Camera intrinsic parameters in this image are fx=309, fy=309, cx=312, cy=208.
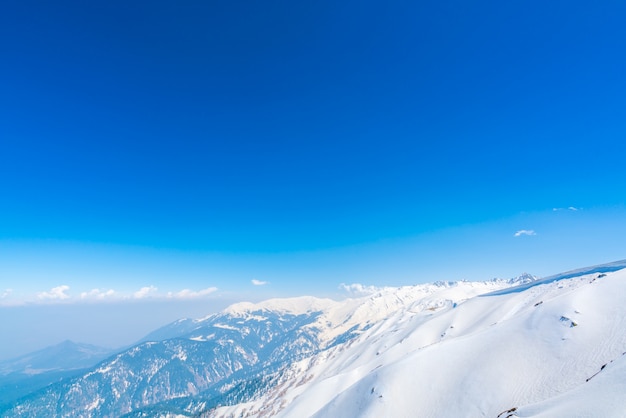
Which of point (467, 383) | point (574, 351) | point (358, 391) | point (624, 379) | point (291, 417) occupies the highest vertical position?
point (624, 379)

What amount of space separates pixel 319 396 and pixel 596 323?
9725 cm

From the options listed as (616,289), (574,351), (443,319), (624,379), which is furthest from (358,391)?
(443,319)

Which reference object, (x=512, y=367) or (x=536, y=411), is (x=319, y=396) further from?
(x=536, y=411)

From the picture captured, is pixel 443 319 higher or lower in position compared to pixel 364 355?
higher

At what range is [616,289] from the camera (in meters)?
71.7

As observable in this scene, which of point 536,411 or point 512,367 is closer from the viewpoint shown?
point 536,411

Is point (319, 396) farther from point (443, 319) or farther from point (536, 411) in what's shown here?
point (536, 411)

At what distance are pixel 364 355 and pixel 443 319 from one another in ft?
191

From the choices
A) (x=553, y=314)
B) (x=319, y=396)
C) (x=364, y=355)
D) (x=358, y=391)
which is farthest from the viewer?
(x=364, y=355)

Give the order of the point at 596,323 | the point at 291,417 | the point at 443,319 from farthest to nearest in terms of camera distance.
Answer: the point at 443,319
the point at 291,417
the point at 596,323

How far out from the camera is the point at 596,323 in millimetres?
58656

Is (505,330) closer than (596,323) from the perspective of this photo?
No

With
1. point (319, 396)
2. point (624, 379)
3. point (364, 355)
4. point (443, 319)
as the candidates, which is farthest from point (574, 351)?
point (364, 355)

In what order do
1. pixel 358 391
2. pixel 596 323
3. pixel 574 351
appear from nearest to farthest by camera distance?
1. pixel 574 351
2. pixel 596 323
3. pixel 358 391
